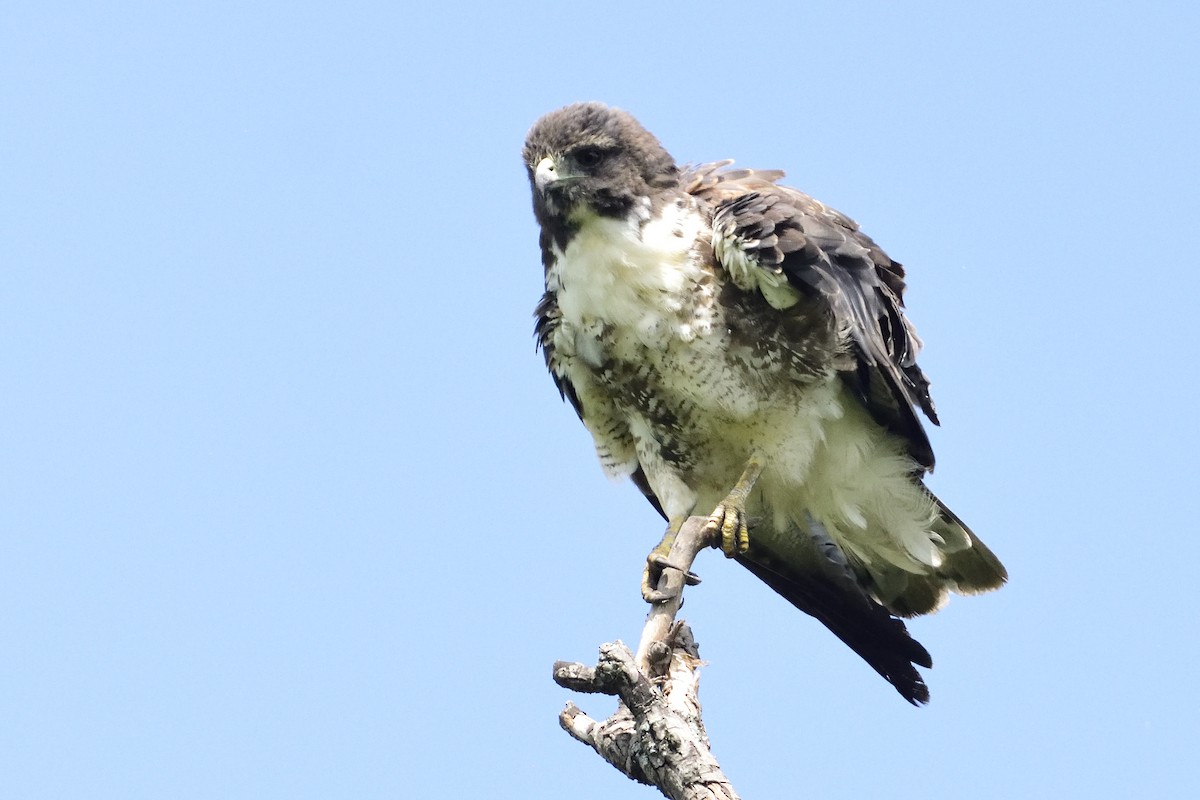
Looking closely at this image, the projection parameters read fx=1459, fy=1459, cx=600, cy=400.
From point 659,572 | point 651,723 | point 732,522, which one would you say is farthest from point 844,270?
point 651,723

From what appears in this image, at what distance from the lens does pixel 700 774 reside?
399 cm

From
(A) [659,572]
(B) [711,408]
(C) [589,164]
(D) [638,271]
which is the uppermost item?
(C) [589,164]

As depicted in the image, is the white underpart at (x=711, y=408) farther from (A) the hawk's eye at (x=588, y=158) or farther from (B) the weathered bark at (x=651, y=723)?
(B) the weathered bark at (x=651, y=723)

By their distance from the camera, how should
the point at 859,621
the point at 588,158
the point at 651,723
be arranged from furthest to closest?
the point at 859,621 < the point at 588,158 < the point at 651,723

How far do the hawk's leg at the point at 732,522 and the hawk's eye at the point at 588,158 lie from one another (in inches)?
53.9

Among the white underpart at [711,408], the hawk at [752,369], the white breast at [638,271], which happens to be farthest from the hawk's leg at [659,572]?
the white breast at [638,271]

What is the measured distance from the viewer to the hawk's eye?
568cm

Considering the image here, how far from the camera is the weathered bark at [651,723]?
4004mm

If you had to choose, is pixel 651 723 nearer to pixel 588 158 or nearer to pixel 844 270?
pixel 844 270

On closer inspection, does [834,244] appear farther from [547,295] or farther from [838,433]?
[547,295]

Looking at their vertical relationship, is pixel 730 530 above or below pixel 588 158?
below

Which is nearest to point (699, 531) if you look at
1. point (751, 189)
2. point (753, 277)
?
point (753, 277)

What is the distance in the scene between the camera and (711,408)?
5.60 metres

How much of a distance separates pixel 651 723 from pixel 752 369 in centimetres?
183
